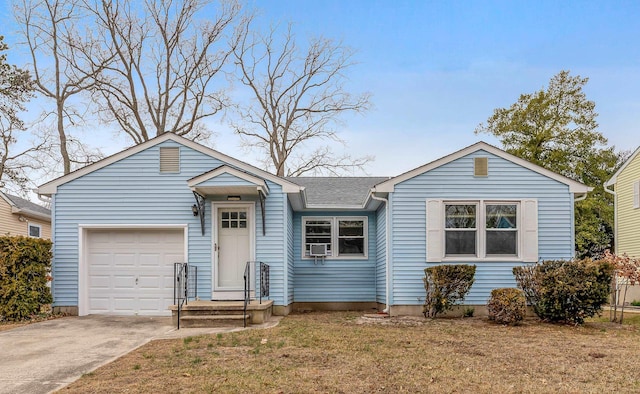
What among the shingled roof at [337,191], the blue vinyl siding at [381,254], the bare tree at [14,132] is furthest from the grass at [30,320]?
the bare tree at [14,132]

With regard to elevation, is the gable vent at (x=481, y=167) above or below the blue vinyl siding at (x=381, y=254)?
above

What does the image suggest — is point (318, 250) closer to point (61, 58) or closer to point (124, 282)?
point (124, 282)

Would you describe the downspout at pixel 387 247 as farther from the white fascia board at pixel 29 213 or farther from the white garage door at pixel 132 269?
the white fascia board at pixel 29 213

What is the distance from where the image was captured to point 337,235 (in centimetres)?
1520

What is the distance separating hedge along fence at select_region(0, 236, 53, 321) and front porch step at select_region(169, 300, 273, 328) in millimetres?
3270

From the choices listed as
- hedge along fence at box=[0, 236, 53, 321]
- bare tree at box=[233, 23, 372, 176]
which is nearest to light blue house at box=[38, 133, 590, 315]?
hedge along fence at box=[0, 236, 53, 321]

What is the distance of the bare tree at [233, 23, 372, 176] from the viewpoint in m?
27.4

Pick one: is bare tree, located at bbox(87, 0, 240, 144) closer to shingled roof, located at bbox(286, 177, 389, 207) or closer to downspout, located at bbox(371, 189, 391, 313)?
shingled roof, located at bbox(286, 177, 389, 207)

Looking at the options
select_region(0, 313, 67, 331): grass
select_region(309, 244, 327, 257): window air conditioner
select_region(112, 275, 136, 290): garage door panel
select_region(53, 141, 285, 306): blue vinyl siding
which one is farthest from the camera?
select_region(309, 244, 327, 257): window air conditioner

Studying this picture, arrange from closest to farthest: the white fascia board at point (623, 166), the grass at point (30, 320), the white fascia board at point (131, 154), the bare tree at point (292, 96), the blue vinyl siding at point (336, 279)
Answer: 1. the grass at point (30, 320)
2. the white fascia board at point (131, 154)
3. the blue vinyl siding at point (336, 279)
4. the white fascia board at point (623, 166)
5. the bare tree at point (292, 96)

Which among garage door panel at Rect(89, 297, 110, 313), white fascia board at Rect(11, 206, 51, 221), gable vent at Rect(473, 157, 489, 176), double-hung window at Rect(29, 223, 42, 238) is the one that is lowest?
garage door panel at Rect(89, 297, 110, 313)

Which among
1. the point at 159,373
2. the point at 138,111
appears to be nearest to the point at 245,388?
the point at 159,373

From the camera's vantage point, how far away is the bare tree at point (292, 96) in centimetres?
2744

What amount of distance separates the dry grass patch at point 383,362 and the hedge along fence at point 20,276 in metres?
4.46
